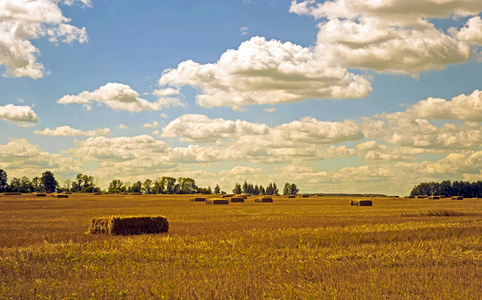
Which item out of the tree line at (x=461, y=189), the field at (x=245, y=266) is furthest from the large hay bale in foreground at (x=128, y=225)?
the tree line at (x=461, y=189)

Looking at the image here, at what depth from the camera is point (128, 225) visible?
21500 mm

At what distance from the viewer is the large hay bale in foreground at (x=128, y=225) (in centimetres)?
2117

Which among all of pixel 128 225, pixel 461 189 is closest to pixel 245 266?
pixel 128 225

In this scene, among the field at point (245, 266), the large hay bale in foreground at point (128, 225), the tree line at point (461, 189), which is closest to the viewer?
the field at point (245, 266)

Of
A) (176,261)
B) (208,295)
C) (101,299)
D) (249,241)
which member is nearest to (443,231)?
(249,241)

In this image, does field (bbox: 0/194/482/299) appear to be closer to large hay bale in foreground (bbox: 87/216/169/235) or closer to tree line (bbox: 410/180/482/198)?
large hay bale in foreground (bbox: 87/216/169/235)

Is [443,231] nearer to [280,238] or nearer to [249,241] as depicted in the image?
[280,238]

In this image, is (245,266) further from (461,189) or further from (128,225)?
(461,189)

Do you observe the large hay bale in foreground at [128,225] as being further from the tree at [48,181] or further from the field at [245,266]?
the tree at [48,181]

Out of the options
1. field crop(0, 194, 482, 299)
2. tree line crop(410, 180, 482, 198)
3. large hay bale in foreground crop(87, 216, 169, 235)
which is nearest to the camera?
field crop(0, 194, 482, 299)

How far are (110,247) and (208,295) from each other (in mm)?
7633

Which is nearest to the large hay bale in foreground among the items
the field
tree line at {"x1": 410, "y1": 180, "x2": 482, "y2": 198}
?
the field

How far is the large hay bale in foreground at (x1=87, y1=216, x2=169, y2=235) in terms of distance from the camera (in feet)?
69.5

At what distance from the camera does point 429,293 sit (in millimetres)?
9891
